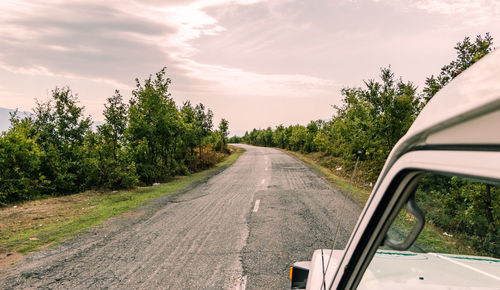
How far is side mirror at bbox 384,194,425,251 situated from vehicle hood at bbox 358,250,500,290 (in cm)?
44

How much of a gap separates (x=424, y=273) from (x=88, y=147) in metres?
15.0

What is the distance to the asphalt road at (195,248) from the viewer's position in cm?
443

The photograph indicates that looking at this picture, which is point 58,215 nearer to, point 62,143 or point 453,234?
point 62,143

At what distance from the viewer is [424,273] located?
72.2 inches

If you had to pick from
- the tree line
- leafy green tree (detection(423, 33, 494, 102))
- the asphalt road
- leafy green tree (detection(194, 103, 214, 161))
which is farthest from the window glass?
leafy green tree (detection(194, 103, 214, 161))

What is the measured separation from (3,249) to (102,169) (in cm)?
770

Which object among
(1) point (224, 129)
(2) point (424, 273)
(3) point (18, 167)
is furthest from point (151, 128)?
(1) point (224, 129)

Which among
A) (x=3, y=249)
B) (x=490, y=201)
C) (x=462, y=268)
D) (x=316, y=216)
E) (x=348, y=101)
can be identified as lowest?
(x=3, y=249)

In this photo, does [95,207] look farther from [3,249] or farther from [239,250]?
[239,250]

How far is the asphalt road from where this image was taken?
4.43 metres

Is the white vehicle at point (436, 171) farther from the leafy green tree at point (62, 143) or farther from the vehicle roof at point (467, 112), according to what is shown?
the leafy green tree at point (62, 143)

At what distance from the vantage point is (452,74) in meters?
6.11

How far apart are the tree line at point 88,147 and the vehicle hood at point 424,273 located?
12.9 metres

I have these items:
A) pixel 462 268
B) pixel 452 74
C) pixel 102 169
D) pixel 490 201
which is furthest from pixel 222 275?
pixel 102 169
